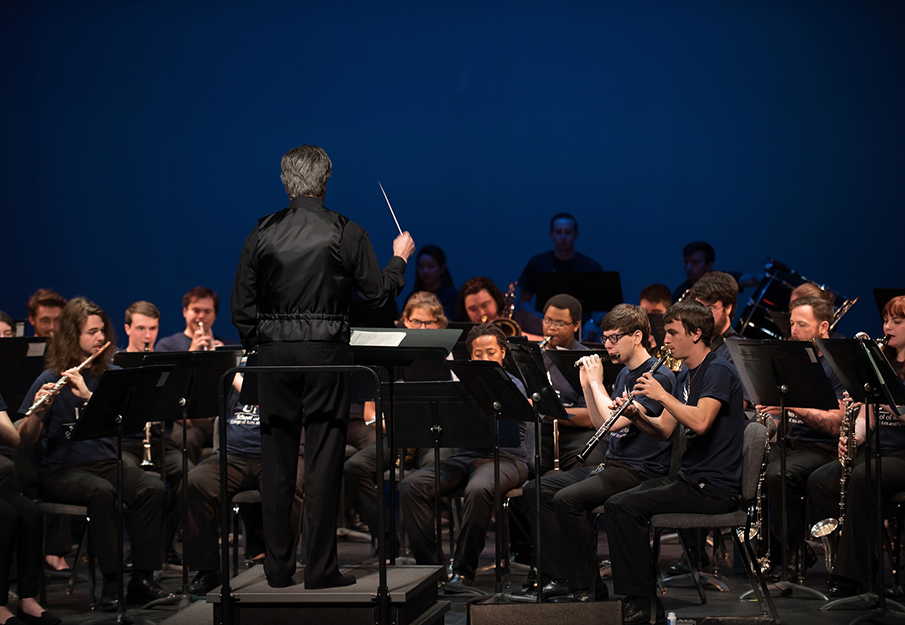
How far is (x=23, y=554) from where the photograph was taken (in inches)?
171

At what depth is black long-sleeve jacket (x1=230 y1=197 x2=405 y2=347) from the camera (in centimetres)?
318

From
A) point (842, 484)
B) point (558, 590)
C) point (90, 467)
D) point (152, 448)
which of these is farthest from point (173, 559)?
point (842, 484)

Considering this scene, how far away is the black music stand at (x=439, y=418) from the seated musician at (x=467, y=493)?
17cm

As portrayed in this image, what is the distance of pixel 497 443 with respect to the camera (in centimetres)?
456

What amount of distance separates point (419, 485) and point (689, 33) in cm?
518

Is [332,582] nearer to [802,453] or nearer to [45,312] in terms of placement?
[802,453]

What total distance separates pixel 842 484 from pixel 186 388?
10.2 ft

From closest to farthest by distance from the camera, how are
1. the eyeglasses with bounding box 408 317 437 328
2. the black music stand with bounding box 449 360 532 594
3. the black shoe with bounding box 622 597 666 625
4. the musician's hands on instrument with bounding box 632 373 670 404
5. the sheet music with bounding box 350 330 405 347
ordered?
the sheet music with bounding box 350 330 405 347, the musician's hands on instrument with bounding box 632 373 670 404, the black shoe with bounding box 622 597 666 625, the black music stand with bounding box 449 360 532 594, the eyeglasses with bounding box 408 317 437 328

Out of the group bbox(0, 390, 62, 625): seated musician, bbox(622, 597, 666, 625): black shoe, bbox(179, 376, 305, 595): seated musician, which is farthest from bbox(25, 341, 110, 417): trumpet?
bbox(622, 597, 666, 625): black shoe

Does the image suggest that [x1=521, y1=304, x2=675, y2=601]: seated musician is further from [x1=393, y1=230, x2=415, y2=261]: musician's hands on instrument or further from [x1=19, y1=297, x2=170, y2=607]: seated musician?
[x1=19, y1=297, x2=170, y2=607]: seated musician

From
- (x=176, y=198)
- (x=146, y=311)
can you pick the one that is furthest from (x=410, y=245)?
(x=176, y=198)

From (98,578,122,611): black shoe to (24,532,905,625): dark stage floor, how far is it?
69 mm

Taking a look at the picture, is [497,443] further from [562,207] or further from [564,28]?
[564,28]

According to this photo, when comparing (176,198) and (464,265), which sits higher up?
(176,198)
